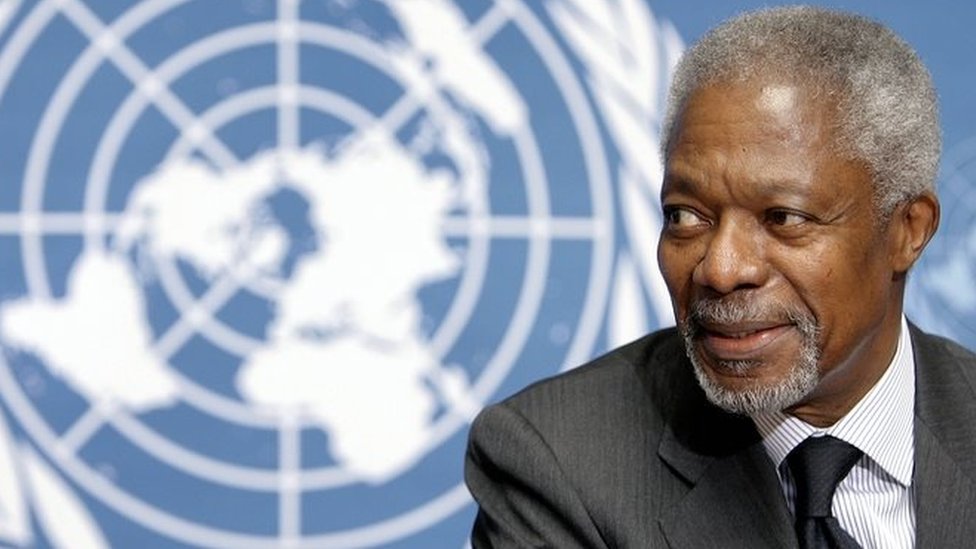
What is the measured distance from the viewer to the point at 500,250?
2467mm

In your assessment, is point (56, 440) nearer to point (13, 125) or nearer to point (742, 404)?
point (13, 125)

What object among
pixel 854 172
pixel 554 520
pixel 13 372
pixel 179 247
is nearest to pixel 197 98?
pixel 179 247

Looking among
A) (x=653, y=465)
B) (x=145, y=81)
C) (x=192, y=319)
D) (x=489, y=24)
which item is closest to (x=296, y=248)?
(x=192, y=319)

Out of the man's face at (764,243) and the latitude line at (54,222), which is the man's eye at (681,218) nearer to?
the man's face at (764,243)

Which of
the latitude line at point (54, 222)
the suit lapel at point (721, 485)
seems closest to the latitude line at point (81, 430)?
the latitude line at point (54, 222)

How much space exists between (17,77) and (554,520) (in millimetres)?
1225

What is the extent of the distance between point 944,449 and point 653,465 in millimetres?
295

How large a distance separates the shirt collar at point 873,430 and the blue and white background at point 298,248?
33.0 inches

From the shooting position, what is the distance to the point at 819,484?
1567 millimetres

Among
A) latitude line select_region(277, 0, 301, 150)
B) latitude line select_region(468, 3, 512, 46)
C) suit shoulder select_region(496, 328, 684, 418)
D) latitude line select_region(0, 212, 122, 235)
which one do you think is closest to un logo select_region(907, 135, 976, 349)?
latitude line select_region(468, 3, 512, 46)

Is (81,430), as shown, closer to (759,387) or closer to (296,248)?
(296,248)

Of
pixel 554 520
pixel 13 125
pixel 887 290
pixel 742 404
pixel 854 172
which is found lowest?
pixel 554 520

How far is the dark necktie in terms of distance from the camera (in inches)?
61.1

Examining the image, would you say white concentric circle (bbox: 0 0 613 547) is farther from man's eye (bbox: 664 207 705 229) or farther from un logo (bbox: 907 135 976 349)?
man's eye (bbox: 664 207 705 229)
